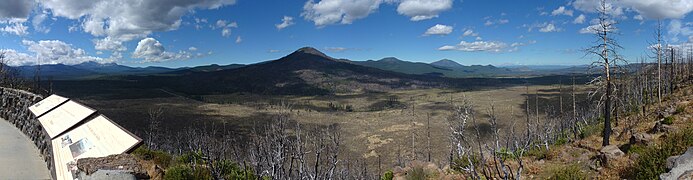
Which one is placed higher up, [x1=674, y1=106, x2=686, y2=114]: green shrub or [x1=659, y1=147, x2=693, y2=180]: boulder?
[x1=659, y1=147, x2=693, y2=180]: boulder

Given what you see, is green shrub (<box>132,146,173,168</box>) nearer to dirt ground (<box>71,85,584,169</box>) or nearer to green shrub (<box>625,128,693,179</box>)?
green shrub (<box>625,128,693,179</box>)

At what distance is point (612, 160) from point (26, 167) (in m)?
16.5

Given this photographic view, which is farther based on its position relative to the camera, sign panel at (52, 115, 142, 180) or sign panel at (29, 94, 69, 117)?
sign panel at (29, 94, 69, 117)

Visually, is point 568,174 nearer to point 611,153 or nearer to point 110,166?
point 611,153

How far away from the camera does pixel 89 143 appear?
5469 millimetres

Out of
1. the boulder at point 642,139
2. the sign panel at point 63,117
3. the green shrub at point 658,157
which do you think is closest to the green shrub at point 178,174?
the sign panel at point 63,117

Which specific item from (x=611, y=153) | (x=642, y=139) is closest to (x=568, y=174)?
(x=611, y=153)

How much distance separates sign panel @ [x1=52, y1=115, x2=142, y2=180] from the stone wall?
2.29m

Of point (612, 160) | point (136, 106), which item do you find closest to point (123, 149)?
point (612, 160)

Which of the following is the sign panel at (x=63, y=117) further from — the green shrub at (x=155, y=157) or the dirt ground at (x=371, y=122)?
the dirt ground at (x=371, y=122)

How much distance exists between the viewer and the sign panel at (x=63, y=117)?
651 centimetres

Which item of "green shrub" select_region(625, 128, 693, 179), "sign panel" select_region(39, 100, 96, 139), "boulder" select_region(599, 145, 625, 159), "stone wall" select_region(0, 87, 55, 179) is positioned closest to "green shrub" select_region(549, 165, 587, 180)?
"green shrub" select_region(625, 128, 693, 179)

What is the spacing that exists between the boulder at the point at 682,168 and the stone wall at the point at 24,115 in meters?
12.4

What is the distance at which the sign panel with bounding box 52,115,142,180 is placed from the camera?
16.5 ft
